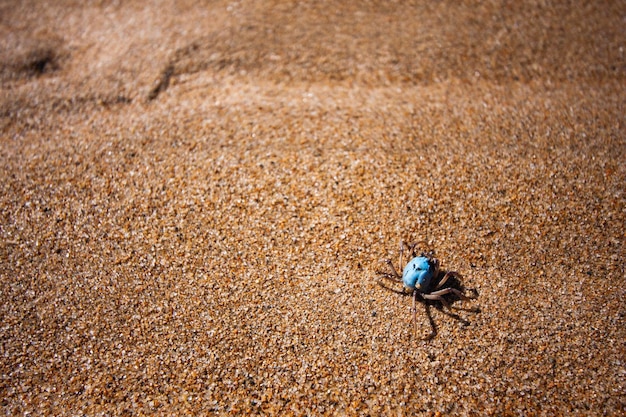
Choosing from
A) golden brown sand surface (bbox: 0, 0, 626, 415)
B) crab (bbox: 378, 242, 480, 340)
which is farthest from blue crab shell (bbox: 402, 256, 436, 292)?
golden brown sand surface (bbox: 0, 0, 626, 415)

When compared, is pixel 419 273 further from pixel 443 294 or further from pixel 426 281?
pixel 443 294

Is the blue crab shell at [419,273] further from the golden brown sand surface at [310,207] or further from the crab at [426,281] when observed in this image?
the golden brown sand surface at [310,207]

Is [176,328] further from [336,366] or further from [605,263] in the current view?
[605,263]

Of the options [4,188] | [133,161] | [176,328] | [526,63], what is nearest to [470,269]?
[176,328]

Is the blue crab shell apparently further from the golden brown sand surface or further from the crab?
the golden brown sand surface

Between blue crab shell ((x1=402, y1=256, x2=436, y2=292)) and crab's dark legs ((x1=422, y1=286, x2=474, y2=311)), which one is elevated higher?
blue crab shell ((x1=402, y1=256, x2=436, y2=292))
